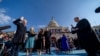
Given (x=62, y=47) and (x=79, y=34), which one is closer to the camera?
(x=79, y=34)

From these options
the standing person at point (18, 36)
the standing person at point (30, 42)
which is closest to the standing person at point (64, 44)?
the standing person at point (30, 42)

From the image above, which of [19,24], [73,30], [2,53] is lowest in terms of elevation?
[2,53]

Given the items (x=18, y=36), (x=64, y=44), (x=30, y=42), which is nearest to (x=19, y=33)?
(x=18, y=36)

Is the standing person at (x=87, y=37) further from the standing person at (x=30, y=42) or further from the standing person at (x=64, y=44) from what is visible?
the standing person at (x=64, y=44)

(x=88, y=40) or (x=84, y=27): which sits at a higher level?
(x=84, y=27)

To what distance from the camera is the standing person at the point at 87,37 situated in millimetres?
5294

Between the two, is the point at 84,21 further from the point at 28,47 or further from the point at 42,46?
the point at 42,46

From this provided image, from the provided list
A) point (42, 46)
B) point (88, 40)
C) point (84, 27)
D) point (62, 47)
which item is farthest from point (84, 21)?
point (62, 47)

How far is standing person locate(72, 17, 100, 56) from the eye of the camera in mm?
5294

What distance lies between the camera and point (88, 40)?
5.35 metres

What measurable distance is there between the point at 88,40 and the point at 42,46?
5709 millimetres

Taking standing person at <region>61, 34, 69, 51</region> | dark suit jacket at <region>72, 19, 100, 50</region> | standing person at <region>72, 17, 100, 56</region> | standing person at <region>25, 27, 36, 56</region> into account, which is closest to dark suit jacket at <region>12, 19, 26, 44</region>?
standing person at <region>25, 27, 36, 56</region>

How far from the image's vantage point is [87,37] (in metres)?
5.37

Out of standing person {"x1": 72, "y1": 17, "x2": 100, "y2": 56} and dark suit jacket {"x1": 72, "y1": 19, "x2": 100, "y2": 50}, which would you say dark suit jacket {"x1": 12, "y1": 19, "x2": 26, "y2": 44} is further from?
dark suit jacket {"x1": 72, "y1": 19, "x2": 100, "y2": 50}
